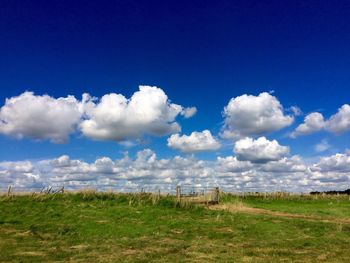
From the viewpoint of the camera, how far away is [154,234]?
2819 cm

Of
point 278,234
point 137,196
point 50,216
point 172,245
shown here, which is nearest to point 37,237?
point 50,216

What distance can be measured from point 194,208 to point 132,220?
9835 millimetres

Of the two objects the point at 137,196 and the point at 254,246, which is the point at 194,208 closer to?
the point at 137,196

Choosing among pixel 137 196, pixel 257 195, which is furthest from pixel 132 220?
pixel 257 195

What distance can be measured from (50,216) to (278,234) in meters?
19.0

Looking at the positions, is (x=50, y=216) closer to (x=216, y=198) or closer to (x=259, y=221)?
(x=259, y=221)

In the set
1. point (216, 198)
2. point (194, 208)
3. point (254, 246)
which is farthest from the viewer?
point (216, 198)

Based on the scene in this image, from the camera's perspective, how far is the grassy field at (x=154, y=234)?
20688 mm

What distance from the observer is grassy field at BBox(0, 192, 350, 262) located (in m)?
20.7

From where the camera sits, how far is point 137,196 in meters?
48.0

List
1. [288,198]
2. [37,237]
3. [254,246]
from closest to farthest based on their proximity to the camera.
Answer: [254,246] < [37,237] < [288,198]

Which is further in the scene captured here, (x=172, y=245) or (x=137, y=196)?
(x=137, y=196)

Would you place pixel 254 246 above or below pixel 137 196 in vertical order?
below

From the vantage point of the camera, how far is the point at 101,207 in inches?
1515
